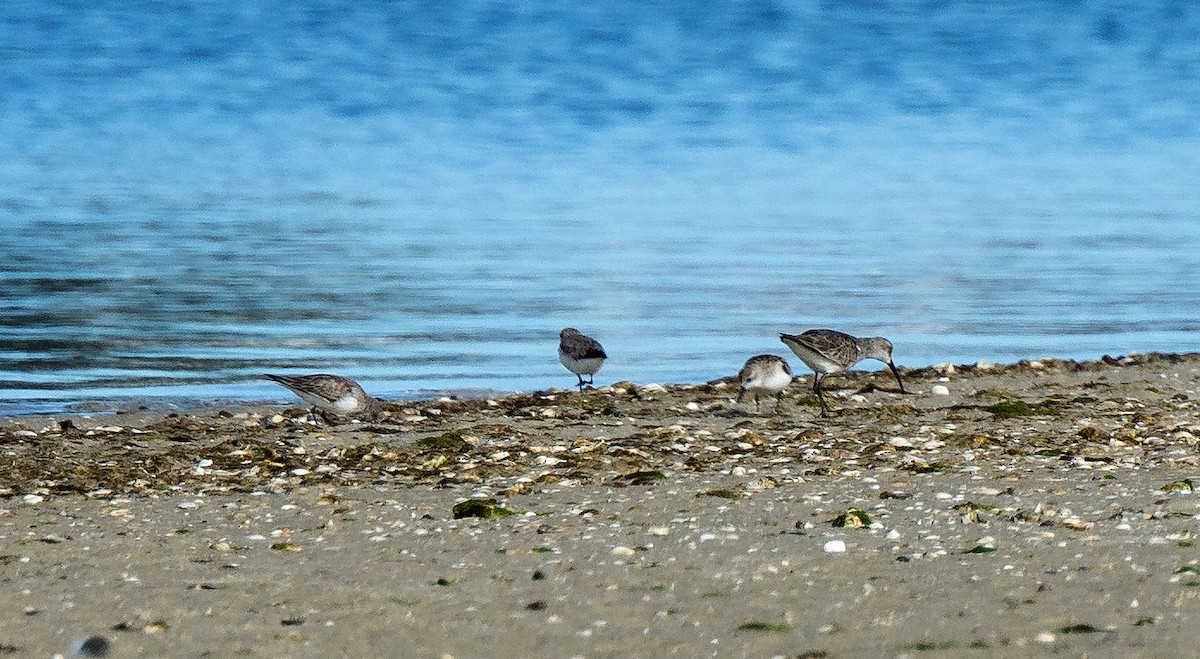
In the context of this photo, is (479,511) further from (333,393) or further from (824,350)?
(824,350)

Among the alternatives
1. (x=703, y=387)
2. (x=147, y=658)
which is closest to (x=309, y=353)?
(x=703, y=387)

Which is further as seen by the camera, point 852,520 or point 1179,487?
point 1179,487

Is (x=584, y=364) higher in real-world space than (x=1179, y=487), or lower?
lower

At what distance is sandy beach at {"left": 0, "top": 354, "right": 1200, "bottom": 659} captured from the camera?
19.5ft

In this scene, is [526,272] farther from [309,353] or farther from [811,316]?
[309,353]

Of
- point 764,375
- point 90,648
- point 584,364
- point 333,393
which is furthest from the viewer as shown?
point 584,364

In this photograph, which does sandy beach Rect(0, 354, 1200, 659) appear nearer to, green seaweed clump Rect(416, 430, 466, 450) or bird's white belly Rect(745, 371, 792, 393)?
green seaweed clump Rect(416, 430, 466, 450)

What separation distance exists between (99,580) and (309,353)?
1069 centimetres

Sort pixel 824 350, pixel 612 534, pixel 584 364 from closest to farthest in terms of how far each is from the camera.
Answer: pixel 612 534 < pixel 824 350 < pixel 584 364

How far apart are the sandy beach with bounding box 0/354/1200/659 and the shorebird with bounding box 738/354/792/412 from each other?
250 mm

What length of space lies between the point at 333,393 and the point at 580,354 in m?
3.55

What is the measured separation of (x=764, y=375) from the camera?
12.7 meters

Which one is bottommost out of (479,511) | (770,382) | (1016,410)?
(1016,410)

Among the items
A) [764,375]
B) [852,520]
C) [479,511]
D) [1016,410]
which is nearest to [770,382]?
[764,375]
